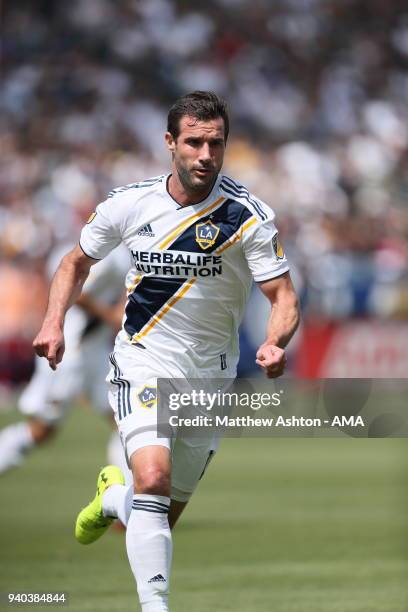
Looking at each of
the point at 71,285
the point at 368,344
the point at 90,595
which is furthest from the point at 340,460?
the point at 71,285

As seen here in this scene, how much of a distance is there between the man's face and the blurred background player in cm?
431

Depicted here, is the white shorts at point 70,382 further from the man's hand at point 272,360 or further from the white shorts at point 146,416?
the man's hand at point 272,360

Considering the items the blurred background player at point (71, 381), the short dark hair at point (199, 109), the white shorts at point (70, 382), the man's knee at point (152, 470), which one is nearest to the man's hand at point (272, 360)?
the man's knee at point (152, 470)

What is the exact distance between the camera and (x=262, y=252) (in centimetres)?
599

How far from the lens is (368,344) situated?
19125 millimetres

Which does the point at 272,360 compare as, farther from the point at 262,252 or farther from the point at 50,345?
the point at 50,345

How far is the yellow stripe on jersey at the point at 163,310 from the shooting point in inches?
241

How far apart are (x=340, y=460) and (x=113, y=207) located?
→ 913cm

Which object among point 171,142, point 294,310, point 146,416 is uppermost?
point 171,142

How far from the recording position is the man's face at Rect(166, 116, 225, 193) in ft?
19.4

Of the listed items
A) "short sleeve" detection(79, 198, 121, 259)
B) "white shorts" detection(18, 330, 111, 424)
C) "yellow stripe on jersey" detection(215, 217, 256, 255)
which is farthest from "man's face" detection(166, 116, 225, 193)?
"white shorts" detection(18, 330, 111, 424)

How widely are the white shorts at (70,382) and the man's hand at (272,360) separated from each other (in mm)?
5503

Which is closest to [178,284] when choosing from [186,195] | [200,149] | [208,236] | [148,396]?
[208,236]

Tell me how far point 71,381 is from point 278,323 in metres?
5.28
